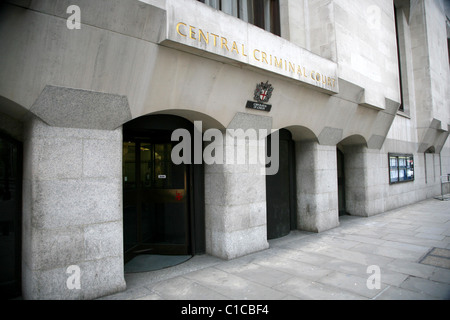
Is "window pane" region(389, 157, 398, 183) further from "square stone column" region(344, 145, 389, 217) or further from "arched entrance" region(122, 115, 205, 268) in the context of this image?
"arched entrance" region(122, 115, 205, 268)

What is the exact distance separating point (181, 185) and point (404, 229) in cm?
725

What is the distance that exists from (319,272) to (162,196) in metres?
3.94

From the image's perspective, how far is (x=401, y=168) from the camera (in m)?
13.6

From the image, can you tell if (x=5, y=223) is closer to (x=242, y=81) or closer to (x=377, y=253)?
(x=242, y=81)

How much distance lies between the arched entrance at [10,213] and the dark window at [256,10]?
5292 mm

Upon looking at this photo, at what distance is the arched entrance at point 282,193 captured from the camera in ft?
27.8

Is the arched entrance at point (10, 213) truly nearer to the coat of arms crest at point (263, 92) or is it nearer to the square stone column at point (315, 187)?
the coat of arms crest at point (263, 92)

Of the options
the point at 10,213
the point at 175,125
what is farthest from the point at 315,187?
the point at 10,213

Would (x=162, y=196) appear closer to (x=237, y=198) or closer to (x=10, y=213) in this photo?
(x=237, y=198)

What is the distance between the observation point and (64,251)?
4348 mm

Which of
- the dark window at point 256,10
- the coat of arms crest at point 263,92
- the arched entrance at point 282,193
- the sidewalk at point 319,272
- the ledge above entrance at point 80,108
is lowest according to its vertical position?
the sidewalk at point 319,272

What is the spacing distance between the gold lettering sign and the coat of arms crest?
48 cm

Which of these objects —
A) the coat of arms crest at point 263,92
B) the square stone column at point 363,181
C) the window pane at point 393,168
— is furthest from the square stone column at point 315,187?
the window pane at point 393,168

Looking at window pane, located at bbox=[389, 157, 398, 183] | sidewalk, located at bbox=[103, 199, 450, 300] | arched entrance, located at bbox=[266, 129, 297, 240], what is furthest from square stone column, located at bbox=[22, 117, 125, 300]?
window pane, located at bbox=[389, 157, 398, 183]
